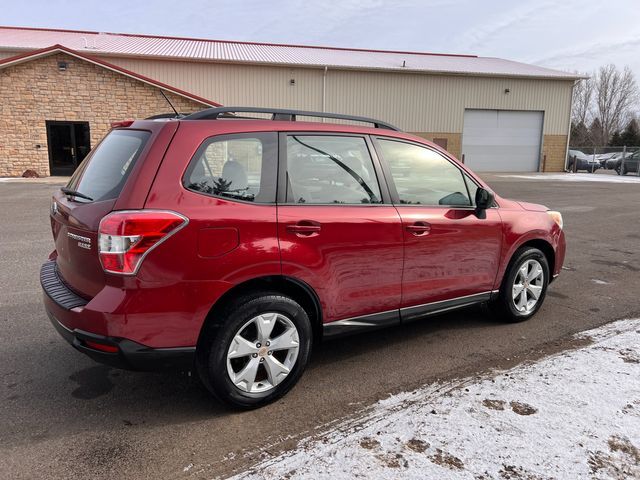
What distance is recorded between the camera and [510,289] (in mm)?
4434

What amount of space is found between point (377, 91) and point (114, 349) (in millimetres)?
29330

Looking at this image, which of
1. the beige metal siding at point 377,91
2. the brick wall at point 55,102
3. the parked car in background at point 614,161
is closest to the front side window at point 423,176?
the brick wall at point 55,102

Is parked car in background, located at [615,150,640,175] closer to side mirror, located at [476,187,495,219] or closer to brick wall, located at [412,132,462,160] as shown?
brick wall, located at [412,132,462,160]

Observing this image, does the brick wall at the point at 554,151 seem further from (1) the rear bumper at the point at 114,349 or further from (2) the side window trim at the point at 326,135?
(1) the rear bumper at the point at 114,349

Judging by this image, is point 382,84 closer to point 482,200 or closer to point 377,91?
point 377,91

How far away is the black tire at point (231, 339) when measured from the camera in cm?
285

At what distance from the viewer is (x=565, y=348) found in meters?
4.01

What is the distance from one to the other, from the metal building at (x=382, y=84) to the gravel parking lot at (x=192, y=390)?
24010mm

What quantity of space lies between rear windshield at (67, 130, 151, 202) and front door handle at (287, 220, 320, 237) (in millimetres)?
988

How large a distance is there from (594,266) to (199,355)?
6.06 meters

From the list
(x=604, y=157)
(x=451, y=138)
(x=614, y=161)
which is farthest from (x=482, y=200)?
(x=604, y=157)

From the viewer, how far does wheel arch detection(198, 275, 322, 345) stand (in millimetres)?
2881

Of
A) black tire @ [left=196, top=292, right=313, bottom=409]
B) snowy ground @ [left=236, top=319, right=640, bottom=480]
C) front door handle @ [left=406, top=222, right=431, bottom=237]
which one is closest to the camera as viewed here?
snowy ground @ [left=236, top=319, right=640, bottom=480]

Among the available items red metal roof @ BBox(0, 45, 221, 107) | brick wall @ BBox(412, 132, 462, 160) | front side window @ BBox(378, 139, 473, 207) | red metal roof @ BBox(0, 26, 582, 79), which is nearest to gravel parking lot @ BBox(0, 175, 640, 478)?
front side window @ BBox(378, 139, 473, 207)
